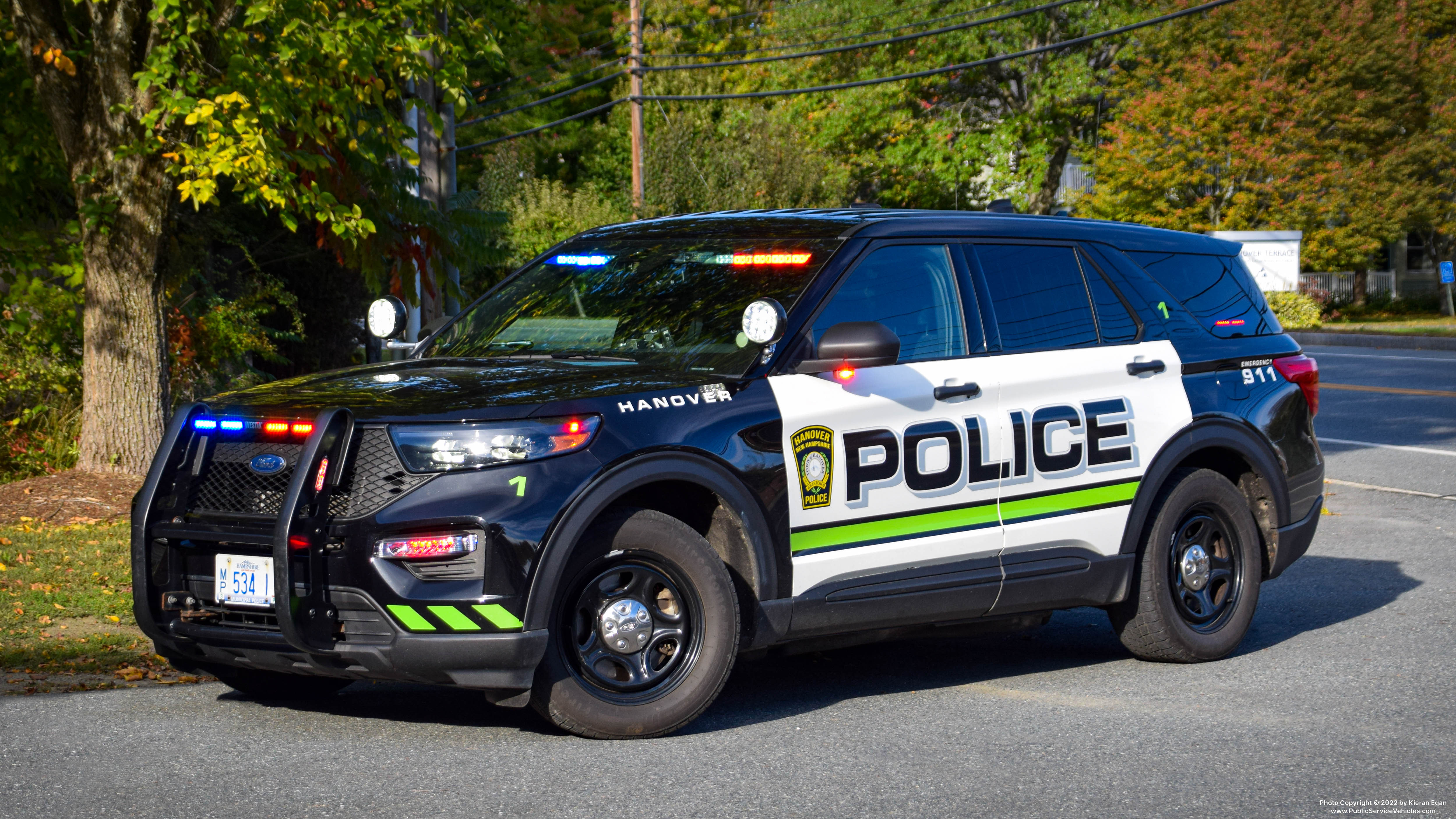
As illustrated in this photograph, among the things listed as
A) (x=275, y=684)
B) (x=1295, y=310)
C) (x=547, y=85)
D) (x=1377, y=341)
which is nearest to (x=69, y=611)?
(x=275, y=684)

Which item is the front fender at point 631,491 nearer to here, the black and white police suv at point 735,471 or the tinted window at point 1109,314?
the black and white police suv at point 735,471

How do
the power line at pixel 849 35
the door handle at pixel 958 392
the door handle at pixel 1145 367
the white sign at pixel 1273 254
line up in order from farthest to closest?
the power line at pixel 849 35 → the white sign at pixel 1273 254 → the door handle at pixel 1145 367 → the door handle at pixel 958 392

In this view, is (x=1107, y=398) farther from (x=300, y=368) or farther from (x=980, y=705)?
(x=300, y=368)

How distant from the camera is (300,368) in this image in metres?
17.5

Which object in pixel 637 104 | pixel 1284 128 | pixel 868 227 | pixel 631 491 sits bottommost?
pixel 631 491

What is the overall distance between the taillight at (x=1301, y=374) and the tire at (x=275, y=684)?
4550mm

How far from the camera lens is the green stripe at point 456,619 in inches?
193

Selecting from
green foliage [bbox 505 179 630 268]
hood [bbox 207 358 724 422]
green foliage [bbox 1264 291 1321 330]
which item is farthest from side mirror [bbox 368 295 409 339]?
green foliage [bbox 1264 291 1321 330]

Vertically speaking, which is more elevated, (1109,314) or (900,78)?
(900,78)

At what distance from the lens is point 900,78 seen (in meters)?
30.6

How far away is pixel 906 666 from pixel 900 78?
25051 millimetres

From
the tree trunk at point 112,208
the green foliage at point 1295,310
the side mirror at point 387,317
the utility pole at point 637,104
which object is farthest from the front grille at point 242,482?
the green foliage at point 1295,310

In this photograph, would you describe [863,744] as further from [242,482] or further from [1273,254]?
[1273,254]

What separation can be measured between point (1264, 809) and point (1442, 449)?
11630 mm
